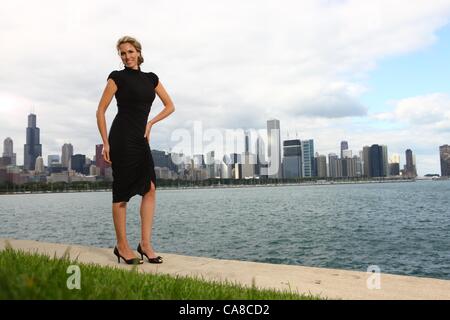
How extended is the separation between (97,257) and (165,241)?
24.6 metres

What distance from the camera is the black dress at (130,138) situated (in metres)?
5.90

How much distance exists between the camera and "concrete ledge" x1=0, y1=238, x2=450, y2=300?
4.35 meters

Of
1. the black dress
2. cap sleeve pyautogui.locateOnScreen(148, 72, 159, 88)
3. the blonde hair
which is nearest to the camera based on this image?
the black dress

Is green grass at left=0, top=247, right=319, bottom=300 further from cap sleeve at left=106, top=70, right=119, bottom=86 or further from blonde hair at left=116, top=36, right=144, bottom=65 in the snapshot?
blonde hair at left=116, top=36, right=144, bottom=65

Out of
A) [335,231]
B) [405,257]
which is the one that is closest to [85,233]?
[335,231]

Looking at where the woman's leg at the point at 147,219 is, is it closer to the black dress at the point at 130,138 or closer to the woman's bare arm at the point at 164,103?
the black dress at the point at 130,138

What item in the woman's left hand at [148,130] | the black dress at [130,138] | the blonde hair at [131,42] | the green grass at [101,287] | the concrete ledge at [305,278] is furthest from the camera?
the woman's left hand at [148,130]

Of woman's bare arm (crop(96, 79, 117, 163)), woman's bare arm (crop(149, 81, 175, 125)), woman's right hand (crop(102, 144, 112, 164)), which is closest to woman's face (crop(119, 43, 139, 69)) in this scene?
woman's bare arm (crop(96, 79, 117, 163))

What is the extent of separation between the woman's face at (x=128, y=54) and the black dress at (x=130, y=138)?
0.10m

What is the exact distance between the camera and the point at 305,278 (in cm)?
511

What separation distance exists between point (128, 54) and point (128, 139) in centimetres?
132

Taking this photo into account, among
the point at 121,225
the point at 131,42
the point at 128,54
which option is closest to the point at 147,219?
the point at 121,225

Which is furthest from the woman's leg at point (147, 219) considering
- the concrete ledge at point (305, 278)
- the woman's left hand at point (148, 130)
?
the woman's left hand at point (148, 130)
